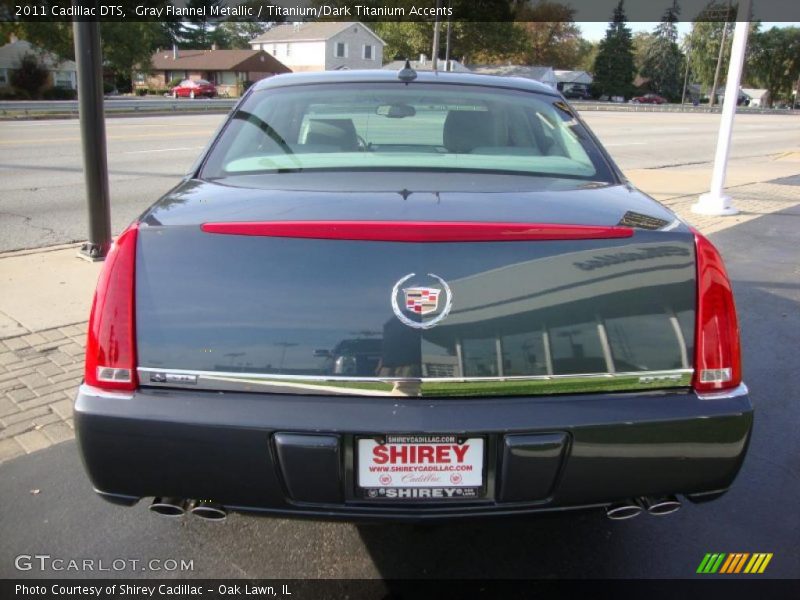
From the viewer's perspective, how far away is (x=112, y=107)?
2980 centimetres

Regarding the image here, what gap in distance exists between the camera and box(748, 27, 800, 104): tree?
9675 cm

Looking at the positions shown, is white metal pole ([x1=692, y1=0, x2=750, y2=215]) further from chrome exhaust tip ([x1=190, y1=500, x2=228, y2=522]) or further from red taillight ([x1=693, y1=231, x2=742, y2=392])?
chrome exhaust tip ([x1=190, y1=500, x2=228, y2=522])

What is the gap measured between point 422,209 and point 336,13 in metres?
83.5

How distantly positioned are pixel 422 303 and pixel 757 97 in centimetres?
11304

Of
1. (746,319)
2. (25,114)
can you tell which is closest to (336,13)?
(25,114)

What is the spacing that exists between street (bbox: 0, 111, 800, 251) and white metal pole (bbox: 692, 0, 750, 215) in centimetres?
571

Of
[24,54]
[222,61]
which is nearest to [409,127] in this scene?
[24,54]

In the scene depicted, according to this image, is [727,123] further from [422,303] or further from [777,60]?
[777,60]

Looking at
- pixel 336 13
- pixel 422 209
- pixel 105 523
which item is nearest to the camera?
pixel 422 209

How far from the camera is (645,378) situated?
2076 millimetres

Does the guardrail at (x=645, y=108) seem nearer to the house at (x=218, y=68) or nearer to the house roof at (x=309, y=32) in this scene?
the house roof at (x=309, y=32)

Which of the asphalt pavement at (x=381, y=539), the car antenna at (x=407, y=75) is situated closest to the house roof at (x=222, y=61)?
the car antenna at (x=407, y=75)

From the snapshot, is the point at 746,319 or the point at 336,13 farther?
the point at 336,13

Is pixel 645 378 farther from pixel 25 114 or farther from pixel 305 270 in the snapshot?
pixel 25 114
